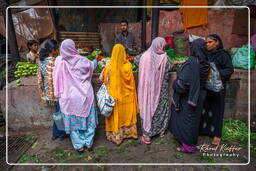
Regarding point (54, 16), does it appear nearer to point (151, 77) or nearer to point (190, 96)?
point (151, 77)

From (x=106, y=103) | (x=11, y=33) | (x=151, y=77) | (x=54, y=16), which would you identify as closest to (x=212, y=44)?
(x=151, y=77)

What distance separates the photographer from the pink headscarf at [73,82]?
313cm

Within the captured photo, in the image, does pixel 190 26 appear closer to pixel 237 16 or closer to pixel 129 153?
pixel 237 16

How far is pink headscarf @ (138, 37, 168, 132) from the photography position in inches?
132

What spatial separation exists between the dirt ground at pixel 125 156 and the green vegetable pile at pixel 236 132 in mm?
225

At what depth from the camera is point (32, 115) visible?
420cm

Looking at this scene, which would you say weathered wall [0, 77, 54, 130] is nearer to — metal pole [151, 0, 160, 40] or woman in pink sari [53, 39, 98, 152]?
woman in pink sari [53, 39, 98, 152]

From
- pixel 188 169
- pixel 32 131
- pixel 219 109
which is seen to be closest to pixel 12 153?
pixel 32 131

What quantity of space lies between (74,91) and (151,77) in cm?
140

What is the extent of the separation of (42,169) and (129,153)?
153 centimetres

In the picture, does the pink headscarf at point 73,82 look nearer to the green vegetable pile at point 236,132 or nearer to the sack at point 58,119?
the sack at point 58,119

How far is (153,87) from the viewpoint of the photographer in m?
3.46

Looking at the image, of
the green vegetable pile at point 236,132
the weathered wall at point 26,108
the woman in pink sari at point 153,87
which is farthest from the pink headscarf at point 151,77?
the weathered wall at point 26,108

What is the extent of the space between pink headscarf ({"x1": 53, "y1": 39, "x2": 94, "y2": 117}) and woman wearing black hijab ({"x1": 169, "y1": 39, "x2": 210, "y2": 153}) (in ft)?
5.21
